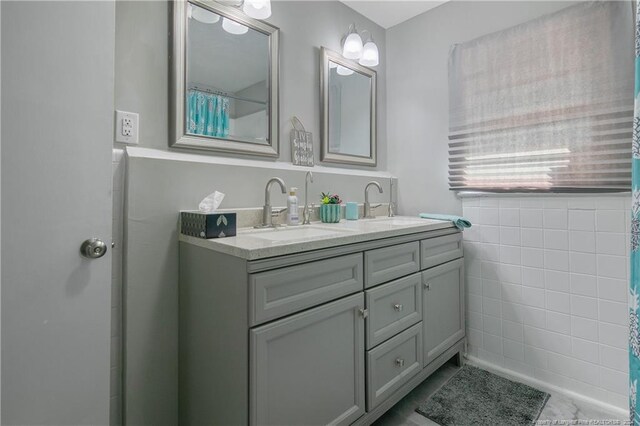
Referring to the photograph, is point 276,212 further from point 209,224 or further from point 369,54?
point 369,54

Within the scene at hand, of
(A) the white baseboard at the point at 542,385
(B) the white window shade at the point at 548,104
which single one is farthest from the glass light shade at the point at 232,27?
(A) the white baseboard at the point at 542,385

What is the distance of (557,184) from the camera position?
5.58 ft

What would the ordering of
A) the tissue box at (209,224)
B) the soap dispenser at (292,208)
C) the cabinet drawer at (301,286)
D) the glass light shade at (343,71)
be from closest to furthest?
the cabinet drawer at (301,286) < the tissue box at (209,224) < the soap dispenser at (292,208) < the glass light shade at (343,71)

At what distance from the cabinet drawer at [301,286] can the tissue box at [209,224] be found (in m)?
0.33

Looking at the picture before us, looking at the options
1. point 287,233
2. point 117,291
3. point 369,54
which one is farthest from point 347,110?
point 117,291

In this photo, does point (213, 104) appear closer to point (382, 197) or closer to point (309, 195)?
point (309, 195)

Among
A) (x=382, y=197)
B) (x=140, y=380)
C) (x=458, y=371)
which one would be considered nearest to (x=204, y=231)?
(x=140, y=380)

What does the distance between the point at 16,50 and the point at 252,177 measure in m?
0.92

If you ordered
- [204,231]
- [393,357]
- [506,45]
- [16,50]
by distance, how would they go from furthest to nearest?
[506,45] → [393,357] → [204,231] → [16,50]

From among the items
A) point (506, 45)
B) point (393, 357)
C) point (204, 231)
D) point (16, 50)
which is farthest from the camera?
point (506, 45)

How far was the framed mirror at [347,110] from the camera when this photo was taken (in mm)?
2033

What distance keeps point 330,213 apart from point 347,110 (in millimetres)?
792

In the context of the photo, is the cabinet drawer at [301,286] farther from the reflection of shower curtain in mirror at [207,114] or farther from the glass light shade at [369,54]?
the glass light shade at [369,54]

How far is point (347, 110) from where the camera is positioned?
7.25ft
